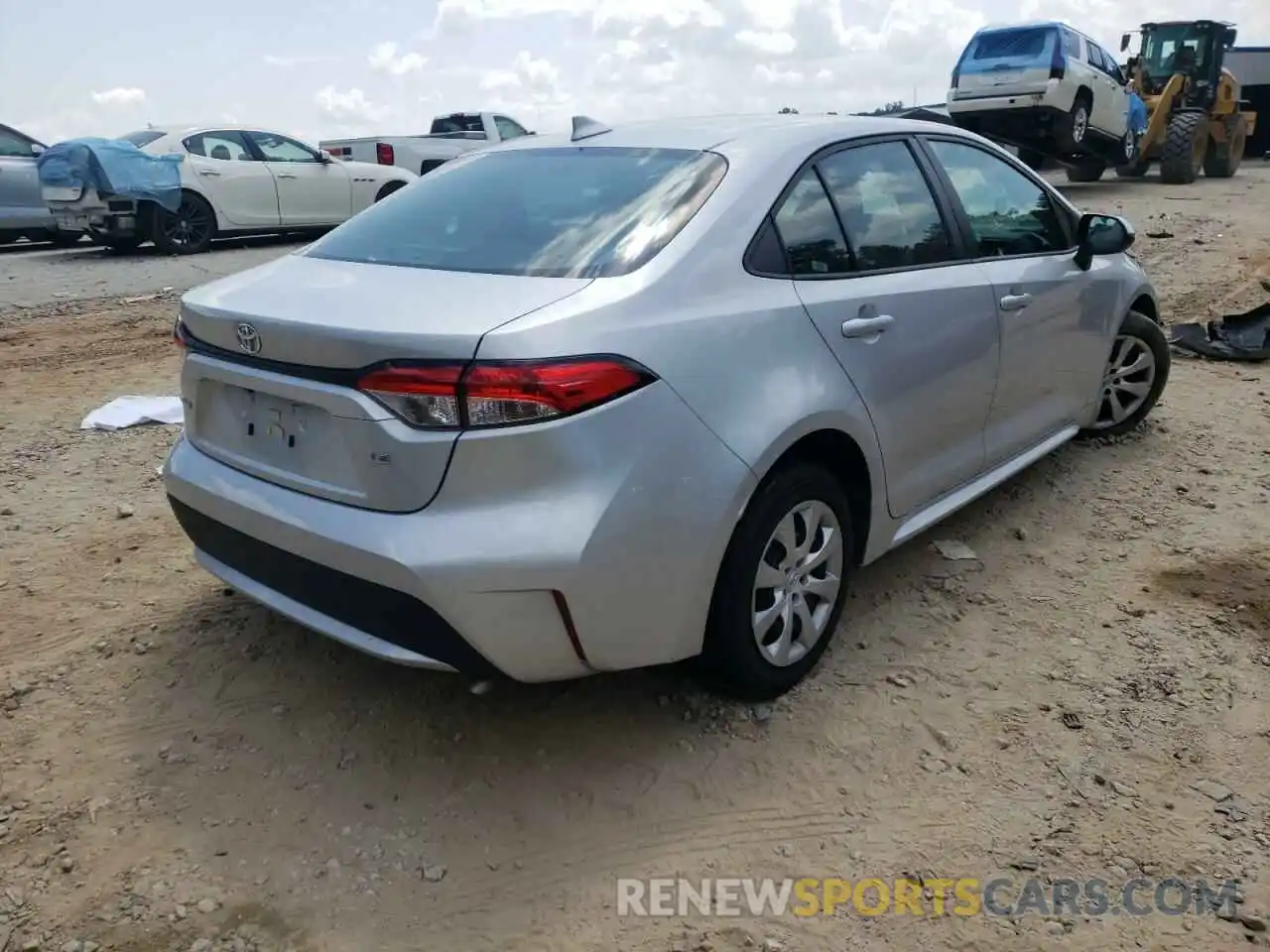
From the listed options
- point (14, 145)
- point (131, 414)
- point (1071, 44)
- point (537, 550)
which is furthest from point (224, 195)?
point (1071, 44)

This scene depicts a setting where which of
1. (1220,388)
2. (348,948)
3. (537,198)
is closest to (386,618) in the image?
(348,948)

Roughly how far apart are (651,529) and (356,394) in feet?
2.43

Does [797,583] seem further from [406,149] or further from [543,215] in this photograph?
[406,149]

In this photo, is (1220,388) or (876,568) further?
(1220,388)

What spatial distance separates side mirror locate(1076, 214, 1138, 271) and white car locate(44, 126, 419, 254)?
27.8 ft

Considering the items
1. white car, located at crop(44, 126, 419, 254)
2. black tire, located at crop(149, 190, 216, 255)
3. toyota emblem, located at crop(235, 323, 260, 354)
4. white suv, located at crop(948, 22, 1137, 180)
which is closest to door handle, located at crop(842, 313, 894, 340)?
toyota emblem, located at crop(235, 323, 260, 354)

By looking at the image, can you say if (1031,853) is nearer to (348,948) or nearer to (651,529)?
(651,529)

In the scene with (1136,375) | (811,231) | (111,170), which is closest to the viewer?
(811,231)

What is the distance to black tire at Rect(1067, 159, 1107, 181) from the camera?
18.2 meters

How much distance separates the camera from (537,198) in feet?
9.75

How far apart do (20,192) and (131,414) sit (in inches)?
362

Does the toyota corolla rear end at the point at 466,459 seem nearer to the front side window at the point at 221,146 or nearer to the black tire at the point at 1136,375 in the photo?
the black tire at the point at 1136,375

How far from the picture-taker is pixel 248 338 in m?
2.57

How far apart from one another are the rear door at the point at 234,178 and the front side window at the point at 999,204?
1066 cm
